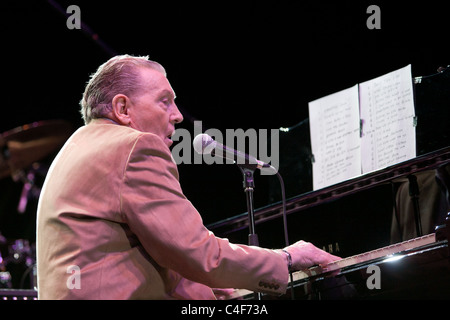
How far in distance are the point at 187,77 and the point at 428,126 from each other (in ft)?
11.8

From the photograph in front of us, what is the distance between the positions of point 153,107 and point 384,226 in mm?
1380

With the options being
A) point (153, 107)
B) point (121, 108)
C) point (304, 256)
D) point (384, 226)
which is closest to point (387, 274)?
point (304, 256)

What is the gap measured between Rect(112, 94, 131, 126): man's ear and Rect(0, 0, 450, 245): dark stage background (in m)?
3.43

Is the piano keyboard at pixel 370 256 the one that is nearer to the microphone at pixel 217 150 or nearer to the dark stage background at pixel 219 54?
the microphone at pixel 217 150

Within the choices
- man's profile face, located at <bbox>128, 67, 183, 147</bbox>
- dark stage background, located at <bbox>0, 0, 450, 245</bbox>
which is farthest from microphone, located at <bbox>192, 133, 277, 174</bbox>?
dark stage background, located at <bbox>0, 0, 450, 245</bbox>

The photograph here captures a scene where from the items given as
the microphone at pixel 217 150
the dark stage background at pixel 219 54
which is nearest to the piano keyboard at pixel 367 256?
the microphone at pixel 217 150

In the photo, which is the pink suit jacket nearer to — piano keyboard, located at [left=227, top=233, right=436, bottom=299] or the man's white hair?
the man's white hair

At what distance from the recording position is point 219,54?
6.50m

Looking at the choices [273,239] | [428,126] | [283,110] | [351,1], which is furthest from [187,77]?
[428,126]

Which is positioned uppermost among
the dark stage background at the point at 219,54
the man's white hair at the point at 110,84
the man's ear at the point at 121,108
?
the dark stage background at the point at 219,54

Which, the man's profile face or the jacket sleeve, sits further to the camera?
the man's profile face

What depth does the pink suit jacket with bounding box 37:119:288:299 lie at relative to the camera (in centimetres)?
218

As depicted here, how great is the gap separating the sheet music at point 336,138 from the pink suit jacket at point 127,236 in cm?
158

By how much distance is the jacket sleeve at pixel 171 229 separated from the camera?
7.14 ft
